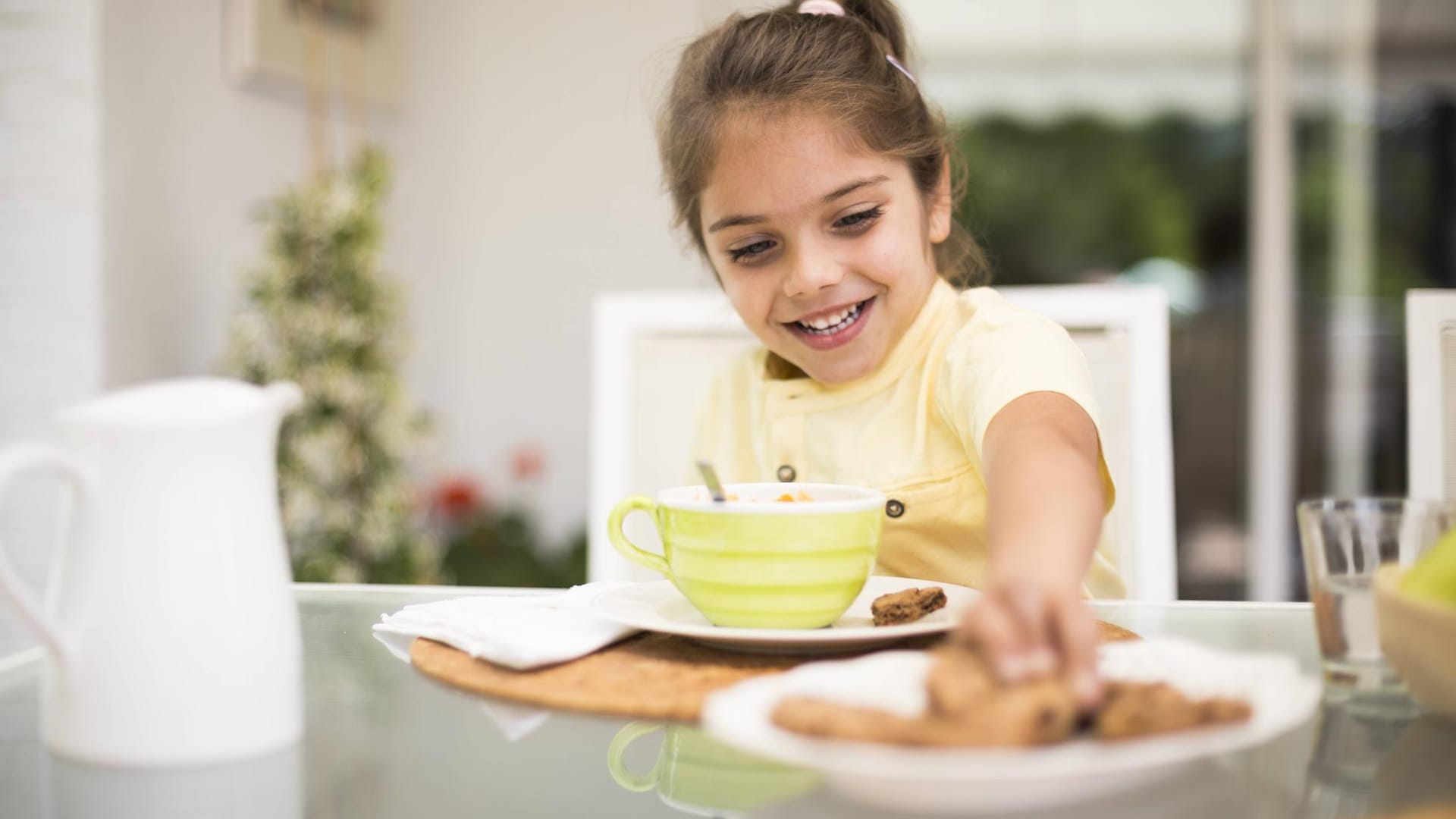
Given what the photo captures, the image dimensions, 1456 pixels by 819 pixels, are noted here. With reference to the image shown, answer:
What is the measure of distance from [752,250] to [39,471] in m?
0.72

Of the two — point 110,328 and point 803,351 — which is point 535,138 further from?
point 803,351

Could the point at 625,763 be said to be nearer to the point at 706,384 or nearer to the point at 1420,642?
the point at 1420,642

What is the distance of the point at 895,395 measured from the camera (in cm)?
119

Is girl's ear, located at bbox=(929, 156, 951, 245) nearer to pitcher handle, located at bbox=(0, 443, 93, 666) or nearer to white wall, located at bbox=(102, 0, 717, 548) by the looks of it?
pitcher handle, located at bbox=(0, 443, 93, 666)

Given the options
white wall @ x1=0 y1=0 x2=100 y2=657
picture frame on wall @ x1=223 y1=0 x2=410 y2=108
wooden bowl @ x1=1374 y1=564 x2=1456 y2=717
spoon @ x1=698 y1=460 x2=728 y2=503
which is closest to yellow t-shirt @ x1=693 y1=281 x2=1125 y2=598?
spoon @ x1=698 y1=460 x2=728 y2=503

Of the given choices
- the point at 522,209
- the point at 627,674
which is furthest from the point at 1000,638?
the point at 522,209

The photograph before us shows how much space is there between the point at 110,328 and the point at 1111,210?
2.88 metres

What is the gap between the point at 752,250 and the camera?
1131mm

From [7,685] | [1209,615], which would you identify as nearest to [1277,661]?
[1209,615]

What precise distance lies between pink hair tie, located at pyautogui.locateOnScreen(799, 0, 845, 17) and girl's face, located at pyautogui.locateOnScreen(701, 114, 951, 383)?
7.2 inches

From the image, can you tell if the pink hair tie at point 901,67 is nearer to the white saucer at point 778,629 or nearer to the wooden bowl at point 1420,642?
the white saucer at point 778,629

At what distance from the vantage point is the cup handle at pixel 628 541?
0.79 metres

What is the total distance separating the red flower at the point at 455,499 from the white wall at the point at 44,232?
42.1 inches

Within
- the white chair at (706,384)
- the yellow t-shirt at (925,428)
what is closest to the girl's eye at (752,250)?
the yellow t-shirt at (925,428)
